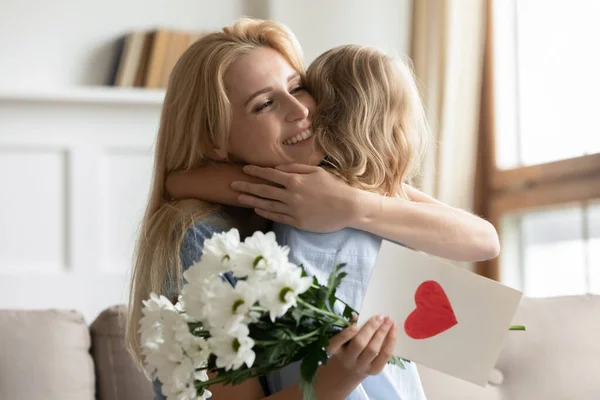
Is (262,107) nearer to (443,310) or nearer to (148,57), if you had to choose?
(443,310)

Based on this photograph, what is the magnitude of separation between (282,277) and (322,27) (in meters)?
2.64

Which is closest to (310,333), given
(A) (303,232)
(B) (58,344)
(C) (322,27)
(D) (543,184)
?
(A) (303,232)

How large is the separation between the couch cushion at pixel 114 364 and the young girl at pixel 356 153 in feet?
2.22

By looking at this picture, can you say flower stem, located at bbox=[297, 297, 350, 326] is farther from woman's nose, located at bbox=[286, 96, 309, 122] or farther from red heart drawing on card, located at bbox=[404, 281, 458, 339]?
woman's nose, located at bbox=[286, 96, 309, 122]

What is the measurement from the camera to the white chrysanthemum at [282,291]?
0.88 metres

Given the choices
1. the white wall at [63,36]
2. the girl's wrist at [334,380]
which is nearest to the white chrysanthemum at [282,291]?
the girl's wrist at [334,380]

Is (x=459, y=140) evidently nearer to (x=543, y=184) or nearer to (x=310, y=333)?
(x=543, y=184)

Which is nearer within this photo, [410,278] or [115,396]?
[410,278]

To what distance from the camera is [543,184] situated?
113 inches

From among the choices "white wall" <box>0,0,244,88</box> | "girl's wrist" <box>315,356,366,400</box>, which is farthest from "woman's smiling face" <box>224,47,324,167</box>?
"white wall" <box>0,0,244,88</box>

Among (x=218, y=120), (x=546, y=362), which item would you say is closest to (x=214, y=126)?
(x=218, y=120)

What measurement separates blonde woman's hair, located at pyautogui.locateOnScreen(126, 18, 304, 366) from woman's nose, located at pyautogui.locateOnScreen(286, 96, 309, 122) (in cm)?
10

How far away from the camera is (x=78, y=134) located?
3.33 m

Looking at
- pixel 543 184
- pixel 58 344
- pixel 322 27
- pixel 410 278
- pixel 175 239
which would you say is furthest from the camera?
pixel 322 27
